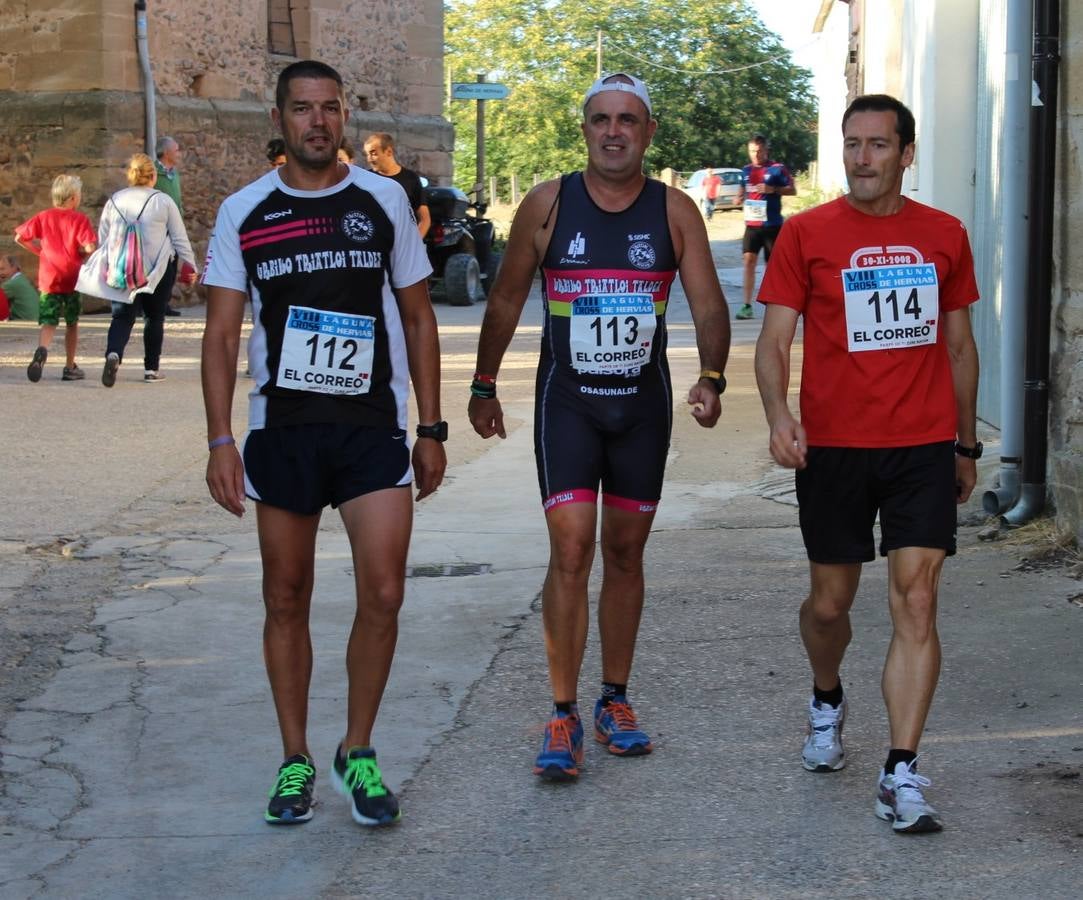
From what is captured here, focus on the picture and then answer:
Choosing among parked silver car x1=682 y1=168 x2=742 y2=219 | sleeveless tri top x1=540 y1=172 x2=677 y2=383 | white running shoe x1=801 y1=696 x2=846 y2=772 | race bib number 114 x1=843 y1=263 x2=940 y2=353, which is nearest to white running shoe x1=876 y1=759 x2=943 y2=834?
white running shoe x1=801 y1=696 x2=846 y2=772

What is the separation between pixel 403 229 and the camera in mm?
4387

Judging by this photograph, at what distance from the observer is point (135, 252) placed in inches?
500

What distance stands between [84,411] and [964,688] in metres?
7.83

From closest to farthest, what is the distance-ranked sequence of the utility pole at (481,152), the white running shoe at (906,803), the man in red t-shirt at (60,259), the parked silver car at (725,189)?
the white running shoe at (906,803), the man in red t-shirt at (60,259), the utility pole at (481,152), the parked silver car at (725,189)

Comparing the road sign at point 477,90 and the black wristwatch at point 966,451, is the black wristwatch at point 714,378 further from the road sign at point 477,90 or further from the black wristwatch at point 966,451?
the road sign at point 477,90

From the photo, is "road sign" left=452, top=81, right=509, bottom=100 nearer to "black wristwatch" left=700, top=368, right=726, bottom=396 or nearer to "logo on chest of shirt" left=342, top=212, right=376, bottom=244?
"black wristwatch" left=700, top=368, right=726, bottom=396

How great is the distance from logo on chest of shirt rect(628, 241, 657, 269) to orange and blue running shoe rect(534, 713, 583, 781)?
1.23 metres

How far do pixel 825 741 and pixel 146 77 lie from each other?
1766cm

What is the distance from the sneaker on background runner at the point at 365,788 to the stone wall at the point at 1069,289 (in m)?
3.61

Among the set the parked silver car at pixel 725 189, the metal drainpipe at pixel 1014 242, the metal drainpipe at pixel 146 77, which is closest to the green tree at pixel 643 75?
the parked silver car at pixel 725 189

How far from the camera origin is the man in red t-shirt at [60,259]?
1312 centimetres

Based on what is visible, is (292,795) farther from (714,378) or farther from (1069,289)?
(1069,289)

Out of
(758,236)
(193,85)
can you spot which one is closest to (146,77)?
(193,85)

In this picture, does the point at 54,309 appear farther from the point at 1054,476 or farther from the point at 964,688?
the point at 964,688
